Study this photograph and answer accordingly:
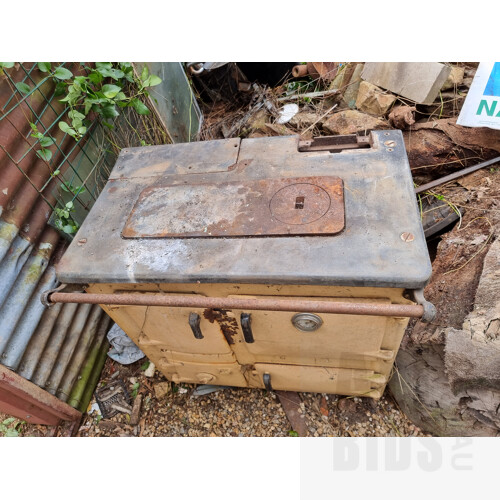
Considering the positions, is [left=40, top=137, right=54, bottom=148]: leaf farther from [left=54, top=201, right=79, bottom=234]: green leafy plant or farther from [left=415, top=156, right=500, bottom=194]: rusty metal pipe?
[left=415, top=156, right=500, bottom=194]: rusty metal pipe

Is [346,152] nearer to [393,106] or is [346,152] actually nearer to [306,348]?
[306,348]

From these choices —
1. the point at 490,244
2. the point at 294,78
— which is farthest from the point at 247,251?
the point at 294,78

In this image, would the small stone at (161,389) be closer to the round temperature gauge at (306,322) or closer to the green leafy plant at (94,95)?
the round temperature gauge at (306,322)

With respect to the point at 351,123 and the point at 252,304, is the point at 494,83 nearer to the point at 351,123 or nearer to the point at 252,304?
the point at 351,123

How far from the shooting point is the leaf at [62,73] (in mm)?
2012

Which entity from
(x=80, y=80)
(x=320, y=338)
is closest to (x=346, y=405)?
(x=320, y=338)

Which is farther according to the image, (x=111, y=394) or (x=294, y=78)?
(x=294, y=78)

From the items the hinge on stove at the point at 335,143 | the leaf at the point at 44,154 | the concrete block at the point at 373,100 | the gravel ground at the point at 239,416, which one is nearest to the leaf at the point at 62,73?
the leaf at the point at 44,154

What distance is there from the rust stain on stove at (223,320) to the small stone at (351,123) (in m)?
2.10

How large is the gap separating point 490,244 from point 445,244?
0.90 feet

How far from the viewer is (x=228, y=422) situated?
232 cm

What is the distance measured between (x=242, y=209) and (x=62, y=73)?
1389mm

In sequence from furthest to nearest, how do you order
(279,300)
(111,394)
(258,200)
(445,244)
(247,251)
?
(111,394) → (445,244) → (258,200) → (247,251) → (279,300)

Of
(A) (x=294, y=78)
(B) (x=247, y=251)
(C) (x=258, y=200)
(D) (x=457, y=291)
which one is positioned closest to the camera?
(B) (x=247, y=251)
